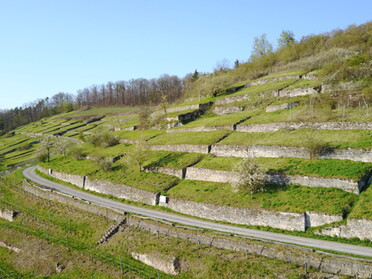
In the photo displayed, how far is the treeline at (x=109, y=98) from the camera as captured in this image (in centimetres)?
13850

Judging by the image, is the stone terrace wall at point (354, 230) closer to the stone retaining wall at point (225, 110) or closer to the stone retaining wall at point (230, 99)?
the stone retaining wall at point (225, 110)

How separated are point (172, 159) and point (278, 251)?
24.0 metres

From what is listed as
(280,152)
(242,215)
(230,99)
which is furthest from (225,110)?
(242,215)

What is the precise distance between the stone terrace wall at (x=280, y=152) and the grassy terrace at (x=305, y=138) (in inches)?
28.2

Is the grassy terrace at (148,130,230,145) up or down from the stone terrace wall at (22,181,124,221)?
up

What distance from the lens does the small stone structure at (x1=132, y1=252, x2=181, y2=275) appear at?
2348 centimetres

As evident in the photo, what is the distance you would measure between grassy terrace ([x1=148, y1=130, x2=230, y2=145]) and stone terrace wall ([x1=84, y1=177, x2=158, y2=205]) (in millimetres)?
12427

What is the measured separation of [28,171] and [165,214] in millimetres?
41900

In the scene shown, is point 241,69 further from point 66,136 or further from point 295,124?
point 66,136

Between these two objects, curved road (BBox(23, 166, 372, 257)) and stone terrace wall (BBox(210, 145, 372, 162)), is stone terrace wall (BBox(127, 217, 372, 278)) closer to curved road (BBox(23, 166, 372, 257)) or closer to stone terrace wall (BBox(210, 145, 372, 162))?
curved road (BBox(23, 166, 372, 257))

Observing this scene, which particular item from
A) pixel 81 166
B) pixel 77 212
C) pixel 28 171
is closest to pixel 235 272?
pixel 77 212

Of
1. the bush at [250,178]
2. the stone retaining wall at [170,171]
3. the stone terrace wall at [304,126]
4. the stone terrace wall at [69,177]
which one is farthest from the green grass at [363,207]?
the stone terrace wall at [69,177]

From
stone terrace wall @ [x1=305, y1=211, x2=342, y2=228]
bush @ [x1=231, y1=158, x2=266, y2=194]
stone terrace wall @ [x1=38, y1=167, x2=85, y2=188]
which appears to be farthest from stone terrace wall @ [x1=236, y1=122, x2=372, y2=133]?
stone terrace wall @ [x1=38, y1=167, x2=85, y2=188]

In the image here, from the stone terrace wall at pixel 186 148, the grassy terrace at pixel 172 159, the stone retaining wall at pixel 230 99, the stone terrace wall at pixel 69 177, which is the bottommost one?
the stone terrace wall at pixel 69 177
